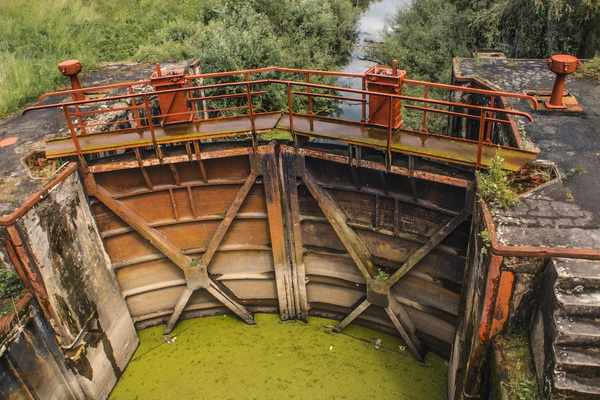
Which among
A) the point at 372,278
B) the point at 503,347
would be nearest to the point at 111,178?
the point at 372,278

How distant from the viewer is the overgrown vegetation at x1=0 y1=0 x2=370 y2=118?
12.4 metres

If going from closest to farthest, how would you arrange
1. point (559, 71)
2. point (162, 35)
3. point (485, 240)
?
point (485, 240) < point (559, 71) < point (162, 35)

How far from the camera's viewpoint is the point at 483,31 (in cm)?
1591

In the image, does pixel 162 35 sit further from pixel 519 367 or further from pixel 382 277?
pixel 519 367

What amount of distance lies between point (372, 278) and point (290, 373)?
7.30 feet

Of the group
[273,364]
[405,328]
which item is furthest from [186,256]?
[405,328]

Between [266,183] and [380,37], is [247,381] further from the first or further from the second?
[380,37]

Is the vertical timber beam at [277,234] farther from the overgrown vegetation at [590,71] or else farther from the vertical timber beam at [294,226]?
the overgrown vegetation at [590,71]

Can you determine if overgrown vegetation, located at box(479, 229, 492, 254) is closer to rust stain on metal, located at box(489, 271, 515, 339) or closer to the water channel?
rust stain on metal, located at box(489, 271, 515, 339)

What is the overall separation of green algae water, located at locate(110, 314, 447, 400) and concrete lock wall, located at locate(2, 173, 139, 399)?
2.16 ft

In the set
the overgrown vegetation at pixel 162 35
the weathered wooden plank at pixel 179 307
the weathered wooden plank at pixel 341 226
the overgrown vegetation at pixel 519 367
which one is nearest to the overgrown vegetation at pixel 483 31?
the overgrown vegetation at pixel 162 35

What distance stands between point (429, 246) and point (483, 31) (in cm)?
1123

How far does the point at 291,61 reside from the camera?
53.5 feet

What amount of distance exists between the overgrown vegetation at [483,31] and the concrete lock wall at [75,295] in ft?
40.9
